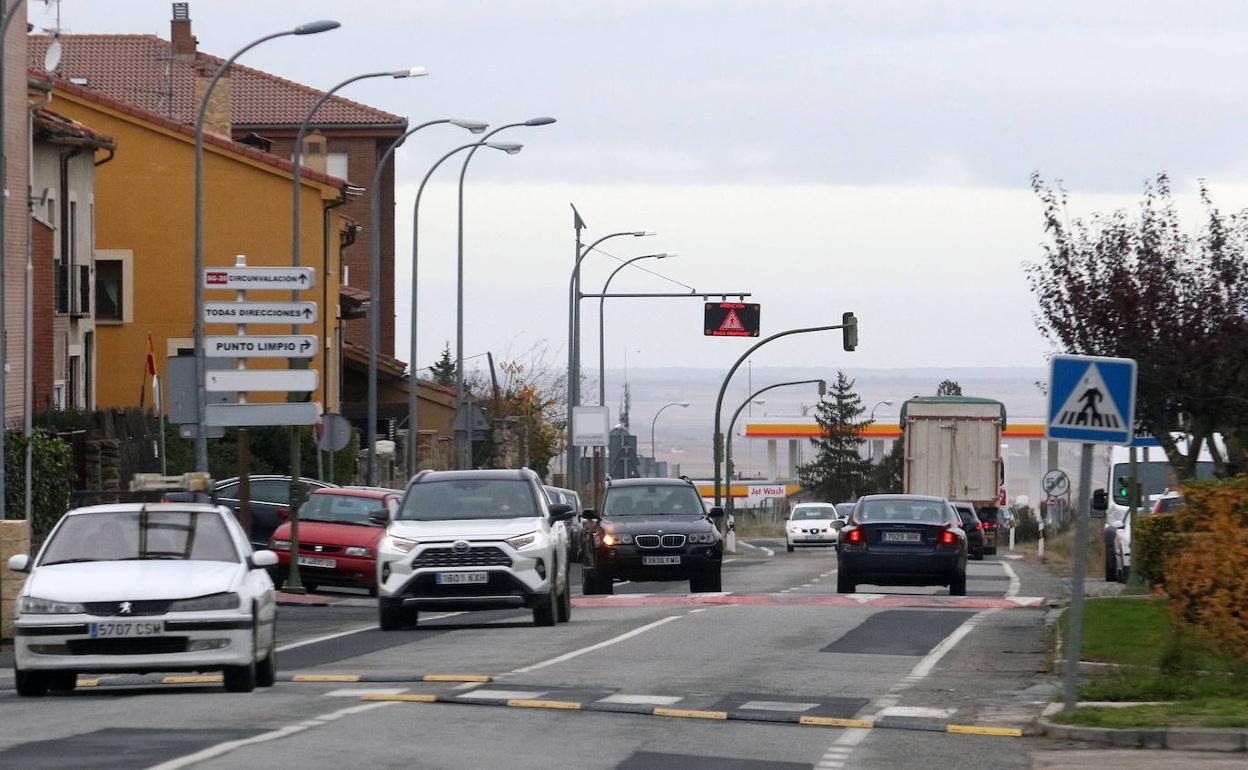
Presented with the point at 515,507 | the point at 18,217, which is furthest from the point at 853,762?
the point at 18,217

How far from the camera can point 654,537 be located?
2947 cm

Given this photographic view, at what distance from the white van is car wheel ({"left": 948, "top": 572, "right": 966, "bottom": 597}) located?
4172 millimetres

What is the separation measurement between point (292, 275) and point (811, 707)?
14587 mm

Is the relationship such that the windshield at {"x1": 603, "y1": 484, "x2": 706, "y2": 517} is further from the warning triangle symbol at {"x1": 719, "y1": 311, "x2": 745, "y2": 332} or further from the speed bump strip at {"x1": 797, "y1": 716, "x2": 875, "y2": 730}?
the warning triangle symbol at {"x1": 719, "y1": 311, "x2": 745, "y2": 332}

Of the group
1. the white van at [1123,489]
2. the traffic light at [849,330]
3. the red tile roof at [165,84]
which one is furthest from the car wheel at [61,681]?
the red tile roof at [165,84]

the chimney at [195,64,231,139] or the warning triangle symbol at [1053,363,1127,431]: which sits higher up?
the chimney at [195,64,231,139]

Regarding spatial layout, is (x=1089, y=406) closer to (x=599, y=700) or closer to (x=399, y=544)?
(x=599, y=700)

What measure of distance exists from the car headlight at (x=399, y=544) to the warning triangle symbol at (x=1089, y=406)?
370 inches

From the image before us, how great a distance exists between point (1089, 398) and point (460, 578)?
9.21m

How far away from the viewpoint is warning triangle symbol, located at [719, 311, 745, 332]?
57000mm

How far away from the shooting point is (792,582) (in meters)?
36.8

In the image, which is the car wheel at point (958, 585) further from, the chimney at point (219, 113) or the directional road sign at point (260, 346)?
the chimney at point (219, 113)

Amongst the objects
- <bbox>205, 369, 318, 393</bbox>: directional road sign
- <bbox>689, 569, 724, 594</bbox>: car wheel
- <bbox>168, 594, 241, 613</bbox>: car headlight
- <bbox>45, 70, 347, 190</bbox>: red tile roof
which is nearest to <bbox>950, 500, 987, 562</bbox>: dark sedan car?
<bbox>689, 569, 724, 594</bbox>: car wheel

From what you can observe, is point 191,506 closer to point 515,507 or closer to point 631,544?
point 515,507
